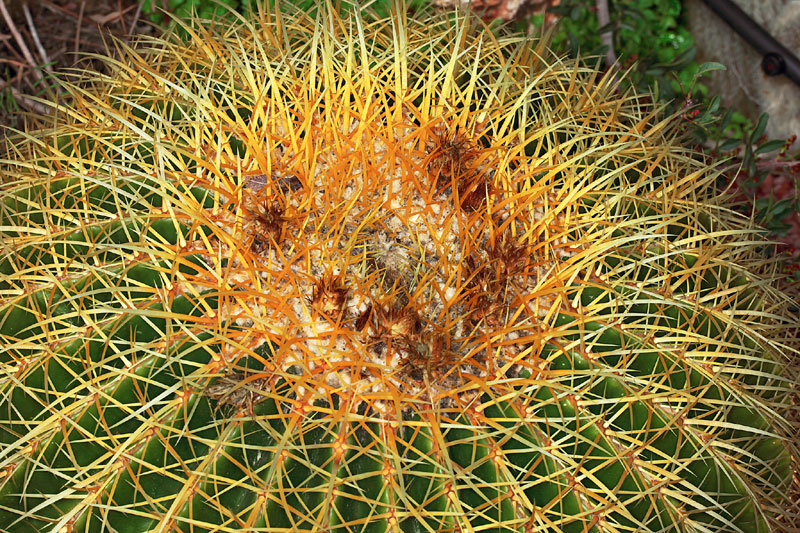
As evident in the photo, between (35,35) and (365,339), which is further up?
(365,339)

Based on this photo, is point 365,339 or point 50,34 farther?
point 50,34

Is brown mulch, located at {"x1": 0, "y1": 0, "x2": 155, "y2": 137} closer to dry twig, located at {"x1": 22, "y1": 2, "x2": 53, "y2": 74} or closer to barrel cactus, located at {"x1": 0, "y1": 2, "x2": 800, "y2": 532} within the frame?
dry twig, located at {"x1": 22, "y1": 2, "x2": 53, "y2": 74}

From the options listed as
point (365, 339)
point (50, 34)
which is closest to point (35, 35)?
point (50, 34)

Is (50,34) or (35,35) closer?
(35,35)

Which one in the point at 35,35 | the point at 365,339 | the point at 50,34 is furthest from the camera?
the point at 50,34


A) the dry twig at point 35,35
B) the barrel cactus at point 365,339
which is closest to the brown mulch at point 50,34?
the dry twig at point 35,35

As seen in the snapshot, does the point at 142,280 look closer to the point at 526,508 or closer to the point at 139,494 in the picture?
the point at 139,494

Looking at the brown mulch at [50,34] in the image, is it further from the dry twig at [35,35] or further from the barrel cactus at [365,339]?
the barrel cactus at [365,339]

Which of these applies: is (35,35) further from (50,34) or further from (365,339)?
(365,339)

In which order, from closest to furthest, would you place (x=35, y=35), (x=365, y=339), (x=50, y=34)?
1. (x=365, y=339)
2. (x=35, y=35)
3. (x=50, y=34)

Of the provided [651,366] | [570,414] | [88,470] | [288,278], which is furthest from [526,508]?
[88,470]
